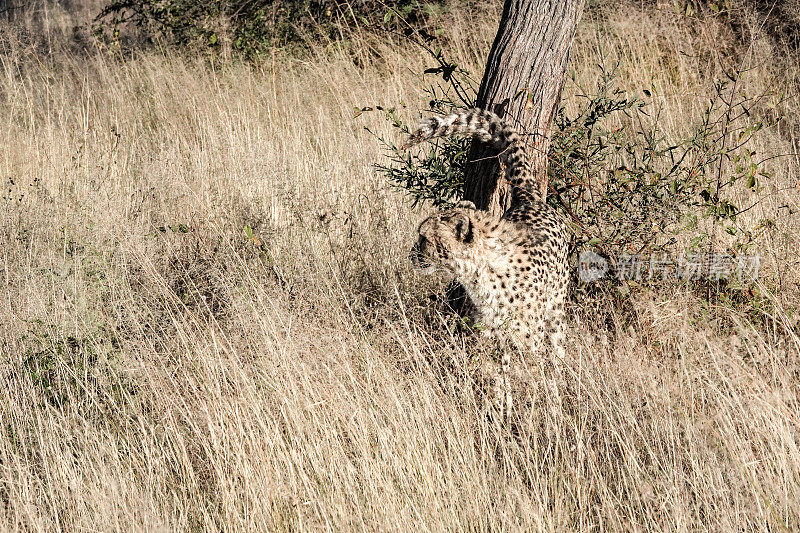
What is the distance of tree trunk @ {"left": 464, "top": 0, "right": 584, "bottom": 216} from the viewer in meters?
3.51

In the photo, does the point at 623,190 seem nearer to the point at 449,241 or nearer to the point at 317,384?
the point at 449,241

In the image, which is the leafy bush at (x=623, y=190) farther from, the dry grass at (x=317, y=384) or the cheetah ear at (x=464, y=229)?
the cheetah ear at (x=464, y=229)

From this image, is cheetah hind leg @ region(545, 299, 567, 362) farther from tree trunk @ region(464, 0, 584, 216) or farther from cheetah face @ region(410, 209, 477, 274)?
tree trunk @ region(464, 0, 584, 216)

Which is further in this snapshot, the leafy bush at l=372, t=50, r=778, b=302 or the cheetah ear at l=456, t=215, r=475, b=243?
the leafy bush at l=372, t=50, r=778, b=302

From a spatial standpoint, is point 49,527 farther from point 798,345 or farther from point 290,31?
point 290,31

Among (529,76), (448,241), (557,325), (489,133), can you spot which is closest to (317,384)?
(448,241)

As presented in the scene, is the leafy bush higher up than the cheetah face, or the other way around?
the leafy bush

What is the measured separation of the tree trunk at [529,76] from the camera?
351 cm

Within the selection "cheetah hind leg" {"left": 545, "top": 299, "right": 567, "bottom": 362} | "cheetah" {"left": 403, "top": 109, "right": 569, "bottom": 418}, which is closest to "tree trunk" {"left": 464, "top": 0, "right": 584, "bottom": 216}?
"cheetah" {"left": 403, "top": 109, "right": 569, "bottom": 418}

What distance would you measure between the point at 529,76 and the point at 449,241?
109 cm

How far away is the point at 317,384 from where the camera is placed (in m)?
2.68

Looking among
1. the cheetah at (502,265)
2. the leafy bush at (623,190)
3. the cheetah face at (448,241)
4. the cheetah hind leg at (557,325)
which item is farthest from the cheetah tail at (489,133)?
the cheetah hind leg at (557,325)

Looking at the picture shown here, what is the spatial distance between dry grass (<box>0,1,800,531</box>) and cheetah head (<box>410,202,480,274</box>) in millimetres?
230

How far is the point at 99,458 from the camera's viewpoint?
97.5 inches
